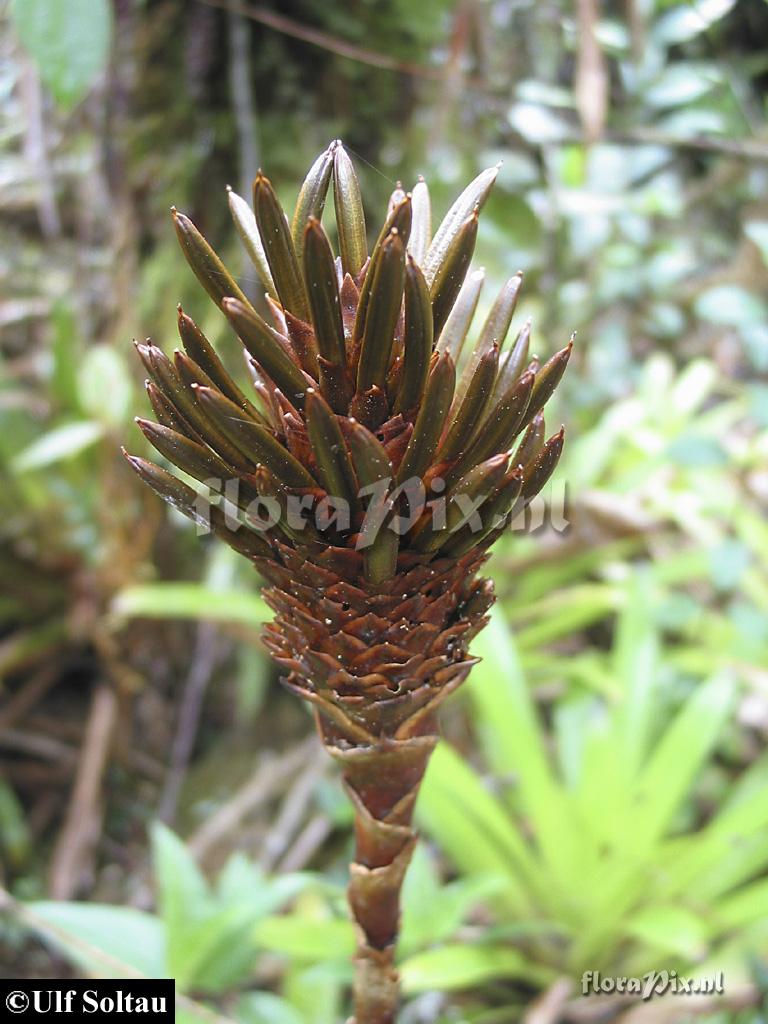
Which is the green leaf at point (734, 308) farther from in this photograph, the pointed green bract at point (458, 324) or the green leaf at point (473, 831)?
the pointed green bract at point (458, 324)

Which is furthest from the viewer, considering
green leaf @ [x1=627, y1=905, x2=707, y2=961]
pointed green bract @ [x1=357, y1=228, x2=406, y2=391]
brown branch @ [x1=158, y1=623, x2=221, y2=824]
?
brown branch @ [x1=158, y1=623, x2=221, y2=824]

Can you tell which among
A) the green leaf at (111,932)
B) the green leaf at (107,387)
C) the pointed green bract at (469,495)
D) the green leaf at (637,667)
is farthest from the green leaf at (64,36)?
the green leaf at (637,667)

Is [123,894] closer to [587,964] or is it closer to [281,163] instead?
[587,964]

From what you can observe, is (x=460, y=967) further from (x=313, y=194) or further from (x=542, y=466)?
(x=313, y=194)

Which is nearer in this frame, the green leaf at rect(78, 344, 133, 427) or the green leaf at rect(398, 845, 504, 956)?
the green leaf at rect(398, 845, 504, 956)

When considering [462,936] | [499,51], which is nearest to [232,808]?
[462,936]

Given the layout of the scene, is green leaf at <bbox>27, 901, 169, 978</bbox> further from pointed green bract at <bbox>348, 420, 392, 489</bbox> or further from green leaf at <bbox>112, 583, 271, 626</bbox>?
pointed green bract at <bbox>348, 420, 392, 489</bbox>

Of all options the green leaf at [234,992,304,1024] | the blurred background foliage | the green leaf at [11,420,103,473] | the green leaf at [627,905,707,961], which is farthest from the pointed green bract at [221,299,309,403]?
the green leaf at [11,420,103,473]

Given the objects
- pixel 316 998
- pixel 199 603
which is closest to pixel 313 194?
pixel 316 998
